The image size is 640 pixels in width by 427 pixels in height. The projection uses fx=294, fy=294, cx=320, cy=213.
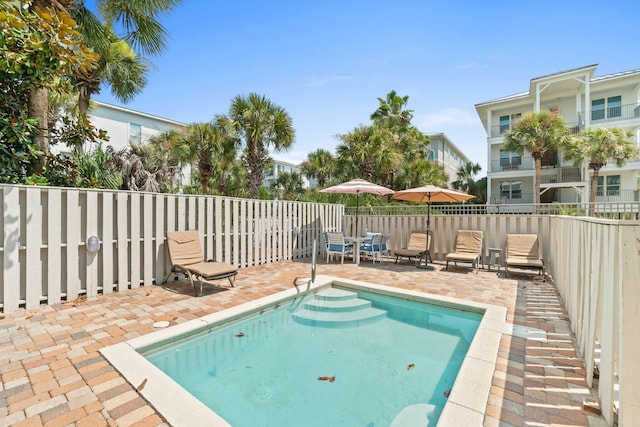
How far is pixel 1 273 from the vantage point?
14.2 feet

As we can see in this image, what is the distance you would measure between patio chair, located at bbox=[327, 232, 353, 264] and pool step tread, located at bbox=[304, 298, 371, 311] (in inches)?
131

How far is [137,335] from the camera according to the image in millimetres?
3602

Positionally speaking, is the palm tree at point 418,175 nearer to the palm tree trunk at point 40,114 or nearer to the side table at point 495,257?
the side table at point 495,257

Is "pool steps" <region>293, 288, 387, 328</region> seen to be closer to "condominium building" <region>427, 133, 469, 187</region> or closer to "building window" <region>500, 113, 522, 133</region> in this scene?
"condominium building" <region>427, 133, 469, 187</region>

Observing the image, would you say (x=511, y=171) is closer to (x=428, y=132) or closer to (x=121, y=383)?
(x=428, y=132)

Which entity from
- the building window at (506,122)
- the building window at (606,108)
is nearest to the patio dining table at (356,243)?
the building window at (506,122)

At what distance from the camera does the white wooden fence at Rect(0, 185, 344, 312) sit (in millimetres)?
4441

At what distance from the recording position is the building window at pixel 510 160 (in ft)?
76.1

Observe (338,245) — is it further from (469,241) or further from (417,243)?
(469,241)

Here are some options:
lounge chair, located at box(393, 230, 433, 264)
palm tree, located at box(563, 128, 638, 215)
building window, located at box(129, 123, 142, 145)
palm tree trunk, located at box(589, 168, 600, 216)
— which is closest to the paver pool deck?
lounge chair, located at box(393, 230, 433, 264)

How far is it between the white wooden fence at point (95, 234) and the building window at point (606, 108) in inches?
1021

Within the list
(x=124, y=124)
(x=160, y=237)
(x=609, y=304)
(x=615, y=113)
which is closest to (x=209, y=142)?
(x=160, y=237)

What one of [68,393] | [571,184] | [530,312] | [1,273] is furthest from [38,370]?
[571,184]

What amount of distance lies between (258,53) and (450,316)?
9.65 m
